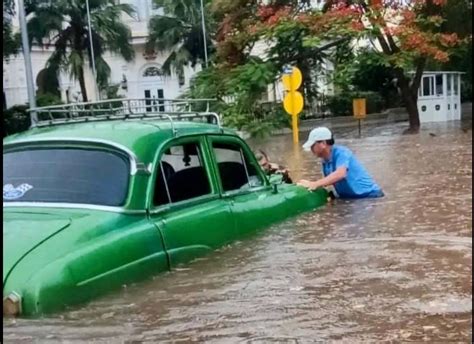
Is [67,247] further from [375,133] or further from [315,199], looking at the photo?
[375,133]

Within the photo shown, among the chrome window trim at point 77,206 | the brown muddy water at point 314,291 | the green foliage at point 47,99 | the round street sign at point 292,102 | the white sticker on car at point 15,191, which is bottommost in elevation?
the brown muddy water at point 314,291

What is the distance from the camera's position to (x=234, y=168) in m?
6.87

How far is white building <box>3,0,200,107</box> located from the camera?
43.4 meters

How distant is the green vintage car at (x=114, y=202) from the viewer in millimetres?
4680

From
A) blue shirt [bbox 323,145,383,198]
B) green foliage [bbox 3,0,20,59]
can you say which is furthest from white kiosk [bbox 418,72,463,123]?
blue shirt [bbox 323,145,383,198]

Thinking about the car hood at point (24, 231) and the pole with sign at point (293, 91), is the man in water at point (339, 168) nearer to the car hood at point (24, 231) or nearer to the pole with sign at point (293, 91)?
the car hood at point (24, 231)

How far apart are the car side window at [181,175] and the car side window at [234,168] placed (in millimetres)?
226

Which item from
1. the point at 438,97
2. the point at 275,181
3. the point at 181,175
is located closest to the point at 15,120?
the point at 438,97

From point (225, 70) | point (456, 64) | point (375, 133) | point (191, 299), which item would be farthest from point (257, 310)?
point (456, 64)

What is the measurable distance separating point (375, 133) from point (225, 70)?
507 cm

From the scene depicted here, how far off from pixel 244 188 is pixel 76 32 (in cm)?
3525

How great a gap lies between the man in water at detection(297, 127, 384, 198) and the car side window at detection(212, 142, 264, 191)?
5.08 feet

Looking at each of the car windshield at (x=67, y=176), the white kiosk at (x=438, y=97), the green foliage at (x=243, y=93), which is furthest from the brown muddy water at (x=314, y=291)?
the white kiosk at (x=438, y=97)

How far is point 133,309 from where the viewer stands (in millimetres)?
4883
